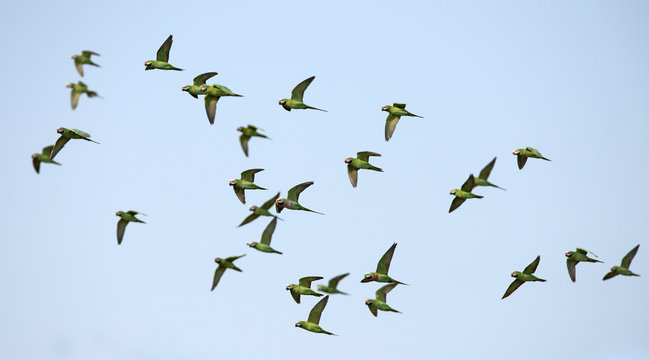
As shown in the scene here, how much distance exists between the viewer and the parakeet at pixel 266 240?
48.2 meters

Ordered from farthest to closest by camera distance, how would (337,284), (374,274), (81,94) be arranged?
(81,94)
(374,274)
(337,284)

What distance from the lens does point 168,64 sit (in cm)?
4944

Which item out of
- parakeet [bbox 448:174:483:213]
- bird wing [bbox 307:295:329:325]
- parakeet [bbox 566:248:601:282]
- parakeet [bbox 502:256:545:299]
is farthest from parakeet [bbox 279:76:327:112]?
parakeet [bbox 566:248:601:282]

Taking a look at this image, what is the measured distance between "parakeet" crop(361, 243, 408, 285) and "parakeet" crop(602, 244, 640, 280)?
1281 cm

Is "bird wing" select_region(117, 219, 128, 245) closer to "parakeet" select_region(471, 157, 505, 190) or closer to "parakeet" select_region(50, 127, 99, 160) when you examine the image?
"parakeet" select_region(50, 127, 99, 160)

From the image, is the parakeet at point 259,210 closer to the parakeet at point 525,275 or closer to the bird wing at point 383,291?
the bird wing at point 383,291

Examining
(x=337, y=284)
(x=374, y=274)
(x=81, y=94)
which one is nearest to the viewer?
(x=337, y=284)

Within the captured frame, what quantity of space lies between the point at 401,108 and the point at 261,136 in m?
10.3

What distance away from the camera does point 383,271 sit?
48469mm

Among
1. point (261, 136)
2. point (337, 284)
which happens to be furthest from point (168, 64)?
point (337, 284)

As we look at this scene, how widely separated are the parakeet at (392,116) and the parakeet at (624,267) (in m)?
16.3

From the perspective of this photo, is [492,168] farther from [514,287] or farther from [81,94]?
[81,94]

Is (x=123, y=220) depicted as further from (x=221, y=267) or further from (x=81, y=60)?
(x=81, y=60)

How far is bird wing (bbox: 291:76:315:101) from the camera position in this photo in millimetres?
48594
